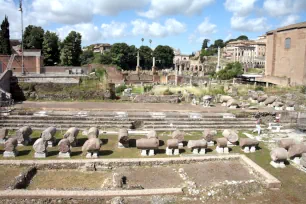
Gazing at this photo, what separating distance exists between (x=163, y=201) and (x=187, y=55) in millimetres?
112061

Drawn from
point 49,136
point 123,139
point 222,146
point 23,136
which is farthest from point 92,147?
point 222,146

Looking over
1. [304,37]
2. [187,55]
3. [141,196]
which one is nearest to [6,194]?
[141,196]

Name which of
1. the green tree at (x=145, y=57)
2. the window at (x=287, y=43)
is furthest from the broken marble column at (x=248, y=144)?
the green tree at (x=145, y=57)

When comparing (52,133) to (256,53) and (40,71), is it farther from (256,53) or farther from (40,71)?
(256,53)

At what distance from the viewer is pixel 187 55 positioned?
117 meters

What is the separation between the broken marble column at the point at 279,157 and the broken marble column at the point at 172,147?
4.25 meters

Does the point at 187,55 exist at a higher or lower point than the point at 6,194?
higher

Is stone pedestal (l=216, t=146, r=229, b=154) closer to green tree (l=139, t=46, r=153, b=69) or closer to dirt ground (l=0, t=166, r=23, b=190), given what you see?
dirt ground (l=0, t=166, r=23, b=190)

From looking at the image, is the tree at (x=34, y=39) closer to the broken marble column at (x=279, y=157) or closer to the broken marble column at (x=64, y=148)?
the broken marble column at (x=64, y=148)

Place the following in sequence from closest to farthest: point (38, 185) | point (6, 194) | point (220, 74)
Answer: point (6, 194), point (38, 185), point (220, 74)

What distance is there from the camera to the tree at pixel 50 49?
42.8 m

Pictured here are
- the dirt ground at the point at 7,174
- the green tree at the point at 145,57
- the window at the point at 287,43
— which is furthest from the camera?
the green tree at the point at 145,57

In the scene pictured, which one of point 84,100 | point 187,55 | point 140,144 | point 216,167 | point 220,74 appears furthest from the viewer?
point 187,55

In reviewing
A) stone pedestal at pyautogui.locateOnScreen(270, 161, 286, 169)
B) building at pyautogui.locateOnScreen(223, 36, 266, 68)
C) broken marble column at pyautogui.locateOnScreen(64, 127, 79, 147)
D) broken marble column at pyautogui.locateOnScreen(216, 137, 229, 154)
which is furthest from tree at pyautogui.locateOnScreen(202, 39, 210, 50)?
stone pedestal at pyautogui.locateOnScreen(270, 161, 286, 169)
